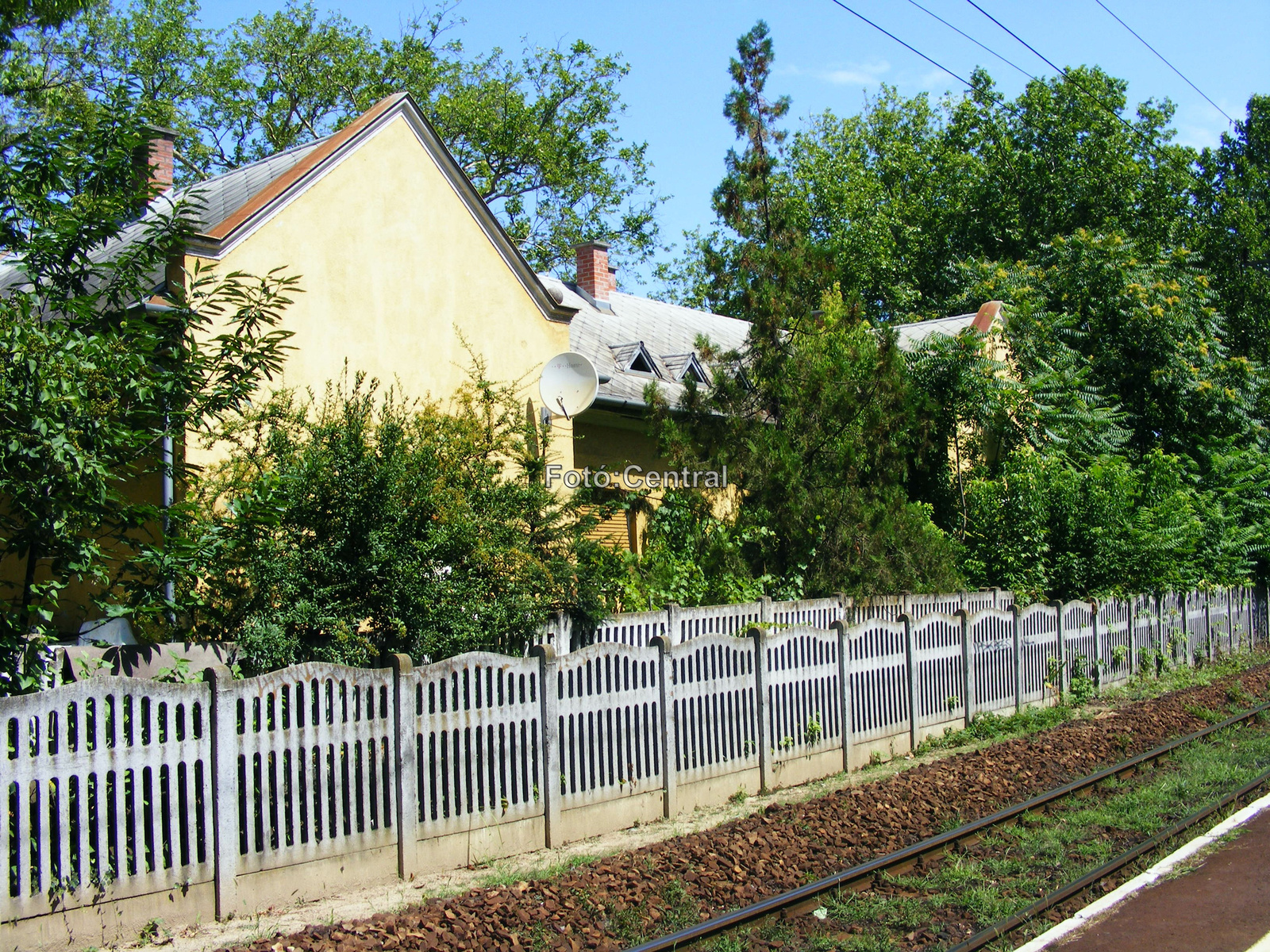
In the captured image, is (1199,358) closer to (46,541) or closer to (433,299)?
(433,299)

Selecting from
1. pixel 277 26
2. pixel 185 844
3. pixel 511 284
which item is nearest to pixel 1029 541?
pixel 511 284

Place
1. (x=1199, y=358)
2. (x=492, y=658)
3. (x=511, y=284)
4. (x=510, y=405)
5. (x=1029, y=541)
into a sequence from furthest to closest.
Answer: (x=1199, y=358) → (x=1029, y=541) → (x=511, y=284) → (x=510, y=405) → (x=492, y=658)

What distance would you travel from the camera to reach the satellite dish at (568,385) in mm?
13273

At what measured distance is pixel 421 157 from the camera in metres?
13.3

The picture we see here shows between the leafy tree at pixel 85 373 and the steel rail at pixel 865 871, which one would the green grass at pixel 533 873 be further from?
the leafy tree at pixel 85 373

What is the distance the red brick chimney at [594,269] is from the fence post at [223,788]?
57.8ft

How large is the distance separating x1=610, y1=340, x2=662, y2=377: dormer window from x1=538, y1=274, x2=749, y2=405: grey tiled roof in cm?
2

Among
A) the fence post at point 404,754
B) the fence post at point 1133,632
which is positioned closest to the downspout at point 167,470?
the fence post at point 404,754

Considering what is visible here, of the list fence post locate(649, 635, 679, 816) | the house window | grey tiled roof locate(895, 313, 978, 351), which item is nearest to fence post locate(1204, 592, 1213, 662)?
grey tiled roof locate(895, 313, 978, 351)

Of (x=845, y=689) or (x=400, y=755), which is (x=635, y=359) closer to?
(x=845, y=689)

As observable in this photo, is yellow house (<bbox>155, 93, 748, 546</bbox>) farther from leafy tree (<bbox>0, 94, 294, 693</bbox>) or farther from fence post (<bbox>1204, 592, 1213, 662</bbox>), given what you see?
fence post (<bbox>1204, 592, 1213, 662</bbox>)

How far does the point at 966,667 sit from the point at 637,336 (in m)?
10.7

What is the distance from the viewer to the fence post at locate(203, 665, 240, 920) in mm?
6082

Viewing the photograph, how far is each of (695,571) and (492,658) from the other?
5.72 meters
